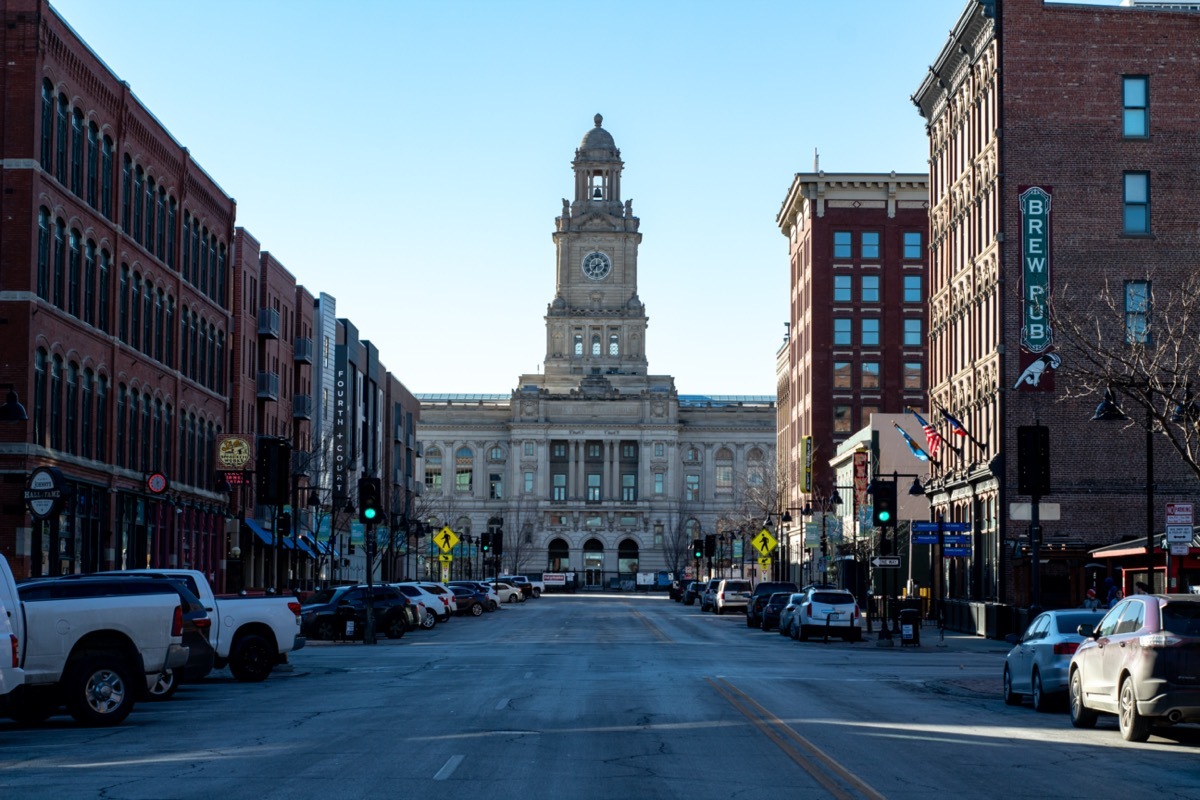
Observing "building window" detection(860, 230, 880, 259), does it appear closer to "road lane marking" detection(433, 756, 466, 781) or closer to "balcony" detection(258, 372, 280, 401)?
"balcony" detection(258, 372, 280, 401)

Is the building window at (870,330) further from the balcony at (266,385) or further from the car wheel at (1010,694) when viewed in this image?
the car wheel at (1010,694)

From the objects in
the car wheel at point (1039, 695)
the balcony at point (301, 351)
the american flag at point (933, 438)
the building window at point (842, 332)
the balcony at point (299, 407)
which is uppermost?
the building window at point (842, 332)

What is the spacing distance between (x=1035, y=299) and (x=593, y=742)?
41.2 meters

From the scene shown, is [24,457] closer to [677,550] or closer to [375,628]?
[375,628]

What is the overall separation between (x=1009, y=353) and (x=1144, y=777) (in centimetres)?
4204

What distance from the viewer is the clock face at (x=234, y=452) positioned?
5631 centimetres

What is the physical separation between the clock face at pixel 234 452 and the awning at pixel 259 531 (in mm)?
17168

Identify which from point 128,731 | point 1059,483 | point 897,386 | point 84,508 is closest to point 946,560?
point 1059,483

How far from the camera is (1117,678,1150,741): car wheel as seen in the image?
792 inches

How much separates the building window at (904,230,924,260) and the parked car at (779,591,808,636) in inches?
2263

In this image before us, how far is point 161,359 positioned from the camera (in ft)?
195

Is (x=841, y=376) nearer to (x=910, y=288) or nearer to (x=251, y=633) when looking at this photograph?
(x=910, y=288)

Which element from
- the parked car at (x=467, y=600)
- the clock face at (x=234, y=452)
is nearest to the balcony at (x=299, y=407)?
the parked car at (x=467, y=600)

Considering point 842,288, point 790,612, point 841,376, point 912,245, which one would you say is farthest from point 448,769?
point 912,245
